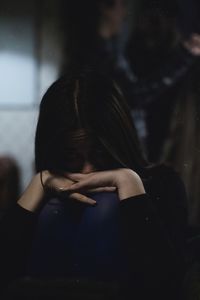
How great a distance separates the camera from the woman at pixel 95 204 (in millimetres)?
902

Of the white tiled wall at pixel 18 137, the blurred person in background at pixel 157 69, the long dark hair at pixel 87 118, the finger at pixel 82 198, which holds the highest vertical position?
the long dark hair at pixel 87 118

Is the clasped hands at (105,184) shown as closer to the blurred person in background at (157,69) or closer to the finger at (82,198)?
the finger at (82,198)

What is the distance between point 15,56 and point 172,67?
107 cm

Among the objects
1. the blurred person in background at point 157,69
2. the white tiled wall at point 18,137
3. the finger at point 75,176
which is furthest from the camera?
the white tiled wall at point 18,137

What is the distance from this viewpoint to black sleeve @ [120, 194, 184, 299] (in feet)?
3.00

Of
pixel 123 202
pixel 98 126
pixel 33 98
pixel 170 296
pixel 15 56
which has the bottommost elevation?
pixel 33 98

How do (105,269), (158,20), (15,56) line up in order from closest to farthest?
1. (105,269)
2. (158,20)
3. (15,56)

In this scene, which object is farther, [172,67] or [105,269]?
[172,67]

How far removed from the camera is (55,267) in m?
0.94

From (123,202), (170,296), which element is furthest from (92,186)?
(170,296)

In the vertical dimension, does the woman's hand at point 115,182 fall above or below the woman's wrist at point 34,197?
above

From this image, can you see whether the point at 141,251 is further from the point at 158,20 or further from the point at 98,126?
the point at 158,20

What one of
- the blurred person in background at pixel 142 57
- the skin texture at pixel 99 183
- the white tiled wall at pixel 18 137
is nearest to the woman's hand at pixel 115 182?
the skin texture at pixel 99 183

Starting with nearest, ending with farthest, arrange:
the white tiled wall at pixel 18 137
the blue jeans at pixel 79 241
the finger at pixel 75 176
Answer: the blue jeans at pixel 79 241, the finger at pixel 75 176, the white tiled wall at pixel 18 137
